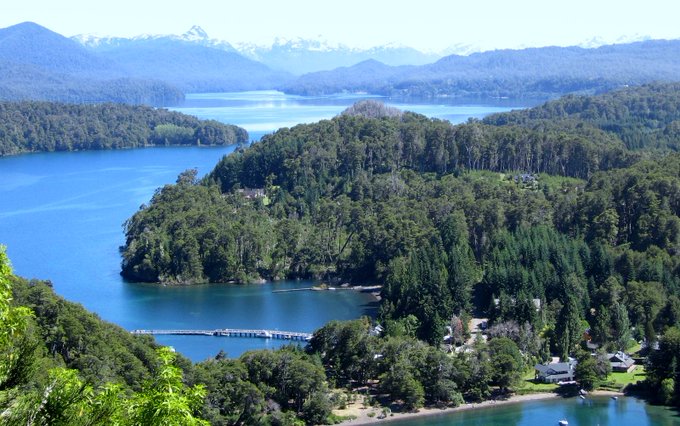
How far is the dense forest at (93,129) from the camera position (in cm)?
6688

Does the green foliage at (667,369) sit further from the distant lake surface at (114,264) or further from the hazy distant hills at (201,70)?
the hazy distant hills at (201,70)

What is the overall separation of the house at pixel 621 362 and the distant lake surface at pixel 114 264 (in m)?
7.47

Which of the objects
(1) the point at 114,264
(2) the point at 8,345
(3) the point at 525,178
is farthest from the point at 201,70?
(2) the point at 8,345

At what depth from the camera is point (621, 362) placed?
65.3ft

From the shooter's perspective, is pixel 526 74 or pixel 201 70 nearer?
pixel 526 74

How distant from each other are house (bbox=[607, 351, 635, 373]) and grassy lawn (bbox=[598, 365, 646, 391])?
0.13 m

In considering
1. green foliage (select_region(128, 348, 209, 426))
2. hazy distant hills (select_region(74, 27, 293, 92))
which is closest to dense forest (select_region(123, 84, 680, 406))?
green foliage (select_region(128, 348, 209, 426))

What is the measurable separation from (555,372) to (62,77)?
121 metres

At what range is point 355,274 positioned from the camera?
2922cm

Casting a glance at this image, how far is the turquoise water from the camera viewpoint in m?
17.2

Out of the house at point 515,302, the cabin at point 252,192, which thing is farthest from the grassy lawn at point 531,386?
the cabin at point 252,192

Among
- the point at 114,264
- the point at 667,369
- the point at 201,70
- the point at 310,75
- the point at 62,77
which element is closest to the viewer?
the point at 667,369

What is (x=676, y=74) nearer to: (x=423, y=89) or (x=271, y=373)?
(x=423, y=89)

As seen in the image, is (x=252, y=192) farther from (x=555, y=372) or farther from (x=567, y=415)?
(x=567, y=415)
